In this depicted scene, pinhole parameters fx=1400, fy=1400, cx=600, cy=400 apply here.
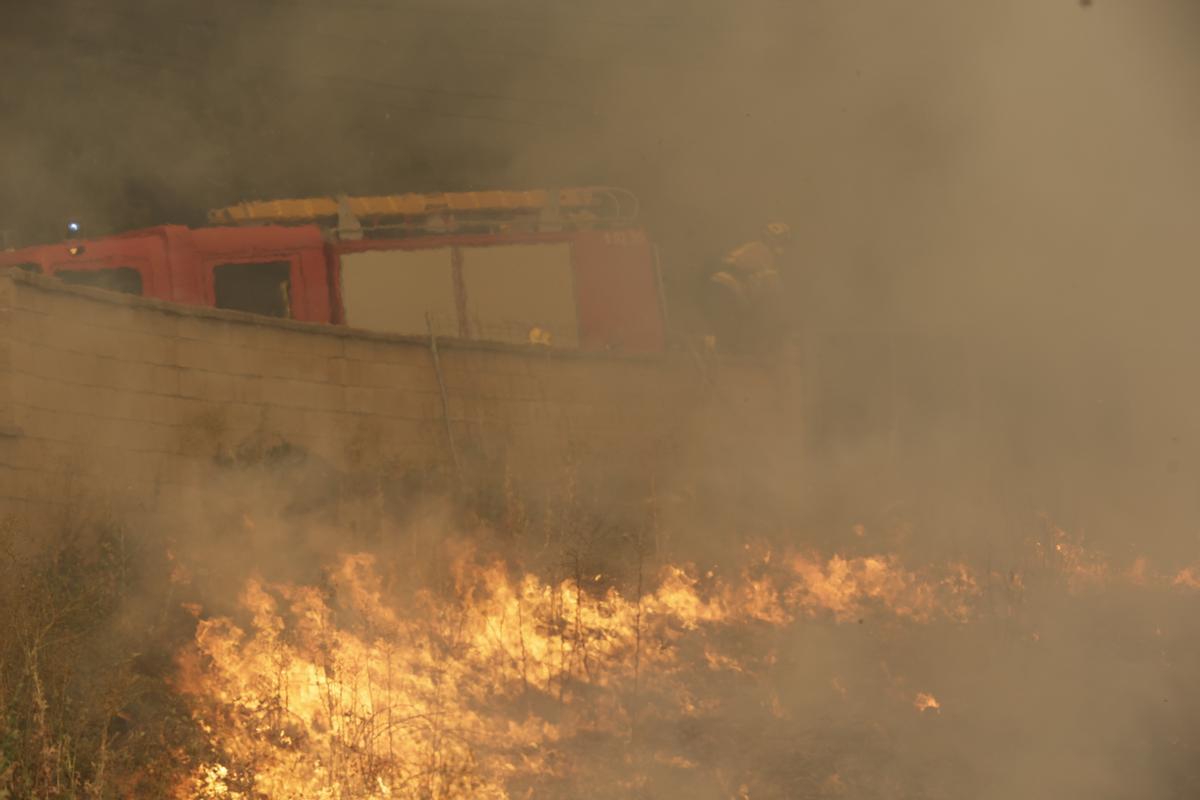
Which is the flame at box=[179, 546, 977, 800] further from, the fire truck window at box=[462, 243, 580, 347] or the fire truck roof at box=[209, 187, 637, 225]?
the fire truck roof at box=[209, 187, 637, 225]

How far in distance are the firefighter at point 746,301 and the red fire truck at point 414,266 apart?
70 centimetres

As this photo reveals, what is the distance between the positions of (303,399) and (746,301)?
441cm

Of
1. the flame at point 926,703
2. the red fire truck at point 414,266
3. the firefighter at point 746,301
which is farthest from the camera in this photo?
the firefighter at point 746,301

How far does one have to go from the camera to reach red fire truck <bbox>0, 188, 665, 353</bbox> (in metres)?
9.84

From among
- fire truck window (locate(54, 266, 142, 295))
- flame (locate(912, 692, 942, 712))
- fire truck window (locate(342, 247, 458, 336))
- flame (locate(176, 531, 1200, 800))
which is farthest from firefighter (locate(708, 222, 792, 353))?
fire truck window (locate(54, 266, 142, 295))

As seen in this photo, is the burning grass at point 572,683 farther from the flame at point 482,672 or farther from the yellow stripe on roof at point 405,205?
the yellow stripe on roof at point 405,205

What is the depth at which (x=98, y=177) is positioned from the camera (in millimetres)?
15539

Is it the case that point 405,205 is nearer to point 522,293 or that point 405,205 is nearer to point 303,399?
point 522,293

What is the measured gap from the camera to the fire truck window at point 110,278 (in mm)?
9680

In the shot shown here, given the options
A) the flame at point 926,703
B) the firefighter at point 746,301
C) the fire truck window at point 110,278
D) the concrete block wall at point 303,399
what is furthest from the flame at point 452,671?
the fire truck window at point 110,278

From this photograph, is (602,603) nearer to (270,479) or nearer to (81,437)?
(270,479)

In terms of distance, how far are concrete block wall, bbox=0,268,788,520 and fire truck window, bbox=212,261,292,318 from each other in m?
2.00

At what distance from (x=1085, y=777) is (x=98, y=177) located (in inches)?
491

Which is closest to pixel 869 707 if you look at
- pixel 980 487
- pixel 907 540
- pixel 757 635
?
pixel 757 635
